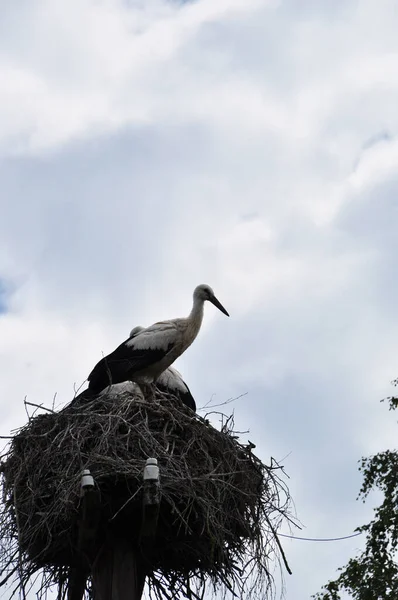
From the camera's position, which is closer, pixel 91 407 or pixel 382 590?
pixel 91 407

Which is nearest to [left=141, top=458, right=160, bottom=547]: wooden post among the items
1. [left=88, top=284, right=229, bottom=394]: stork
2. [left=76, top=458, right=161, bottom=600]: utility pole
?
[left=76, top=458, right=161, bottom=600]: utility pole

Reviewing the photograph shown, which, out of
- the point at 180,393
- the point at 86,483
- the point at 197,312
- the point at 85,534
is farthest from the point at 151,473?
the point at 180,393

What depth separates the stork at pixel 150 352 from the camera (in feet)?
27.3

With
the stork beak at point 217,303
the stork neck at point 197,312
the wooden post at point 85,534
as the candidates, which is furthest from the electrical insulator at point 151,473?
the stork beak at point 217,303

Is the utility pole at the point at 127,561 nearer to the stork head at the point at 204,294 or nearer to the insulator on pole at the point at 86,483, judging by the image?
the insulator on pole at the point at 86,483

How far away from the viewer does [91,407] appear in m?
6.86

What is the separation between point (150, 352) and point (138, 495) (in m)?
2.88

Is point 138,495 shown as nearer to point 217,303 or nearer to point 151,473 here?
point 151,473

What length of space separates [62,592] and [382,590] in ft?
13.3

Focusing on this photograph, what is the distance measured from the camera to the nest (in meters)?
5.67

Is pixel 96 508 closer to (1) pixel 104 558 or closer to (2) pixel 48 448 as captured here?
(1) pixel 104 558

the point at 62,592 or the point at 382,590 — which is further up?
the point at 382,590

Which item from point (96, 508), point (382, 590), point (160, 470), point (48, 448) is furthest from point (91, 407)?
point (382, 590)

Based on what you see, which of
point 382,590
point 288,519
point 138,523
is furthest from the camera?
point 382,590
